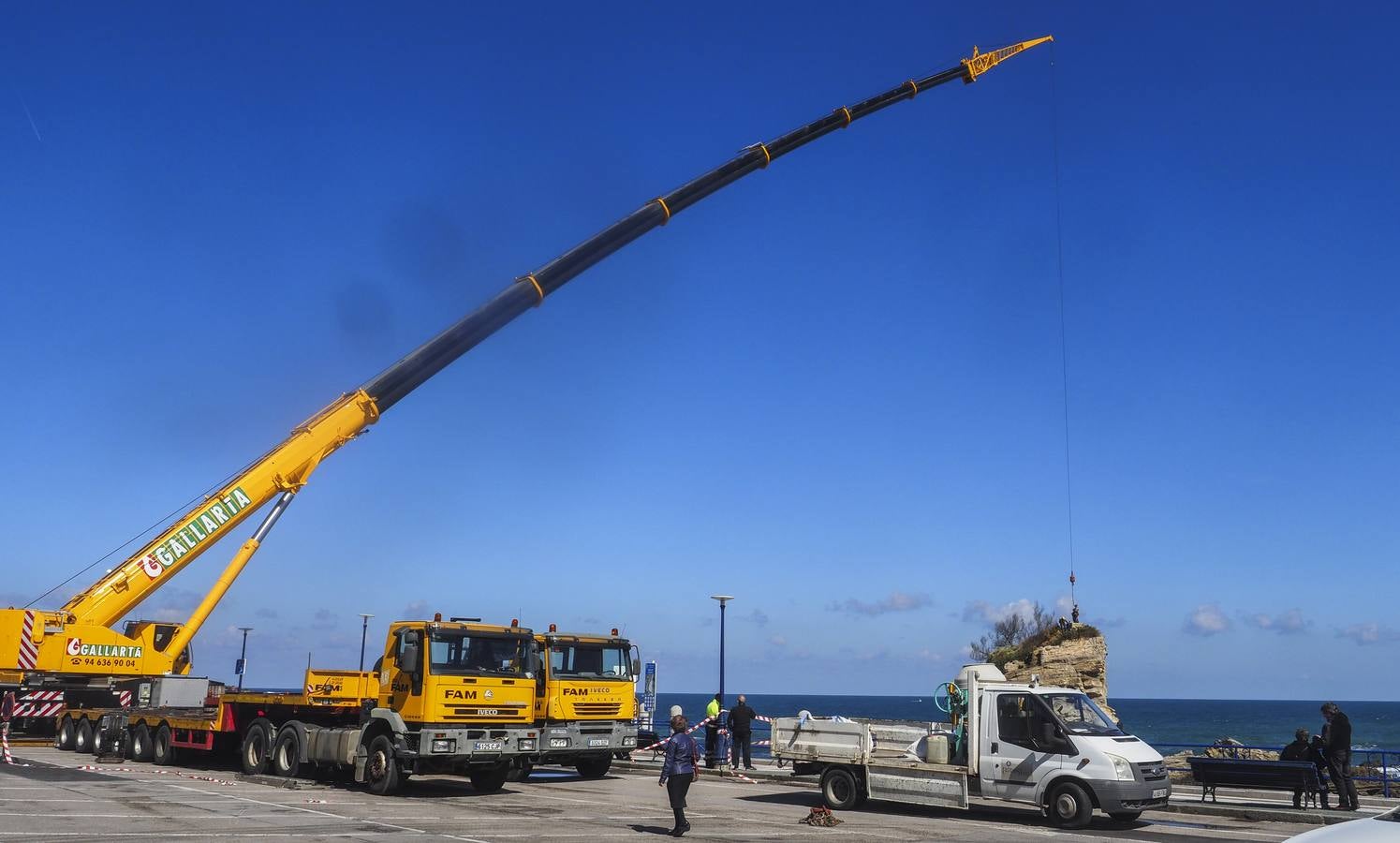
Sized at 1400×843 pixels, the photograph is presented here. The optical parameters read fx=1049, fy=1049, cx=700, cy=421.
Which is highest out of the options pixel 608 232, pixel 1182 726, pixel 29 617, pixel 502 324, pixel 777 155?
pixel 777 155

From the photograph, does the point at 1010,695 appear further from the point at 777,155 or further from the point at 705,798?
the point at 777,155

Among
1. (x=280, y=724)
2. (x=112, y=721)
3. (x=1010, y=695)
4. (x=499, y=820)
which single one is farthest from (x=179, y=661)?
(x=1010, y=695)

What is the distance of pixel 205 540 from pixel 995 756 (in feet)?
57.5

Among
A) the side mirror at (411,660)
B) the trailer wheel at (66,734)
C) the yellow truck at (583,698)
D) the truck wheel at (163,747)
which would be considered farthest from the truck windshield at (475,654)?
the trailer wheel at (66,734)

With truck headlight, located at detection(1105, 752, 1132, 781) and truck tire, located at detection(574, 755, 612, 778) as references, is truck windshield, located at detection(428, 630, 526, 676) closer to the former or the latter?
truck tire, located at detection(574, 755, 612, 778)

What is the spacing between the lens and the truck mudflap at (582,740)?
19.6m

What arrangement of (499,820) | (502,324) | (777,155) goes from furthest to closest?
(777,155), (502,324), (499,820)

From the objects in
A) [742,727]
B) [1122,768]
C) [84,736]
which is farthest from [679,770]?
[84,736]

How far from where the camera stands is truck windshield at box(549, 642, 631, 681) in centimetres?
2075

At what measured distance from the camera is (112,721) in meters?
23.7

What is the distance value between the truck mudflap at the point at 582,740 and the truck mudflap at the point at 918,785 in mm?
5998

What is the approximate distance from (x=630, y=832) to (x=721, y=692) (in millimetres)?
13886

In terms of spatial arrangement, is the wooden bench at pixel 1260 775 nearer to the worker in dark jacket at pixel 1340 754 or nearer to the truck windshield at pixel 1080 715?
the worker in dark jacket at pixel 1340 754

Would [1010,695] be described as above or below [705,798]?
above
